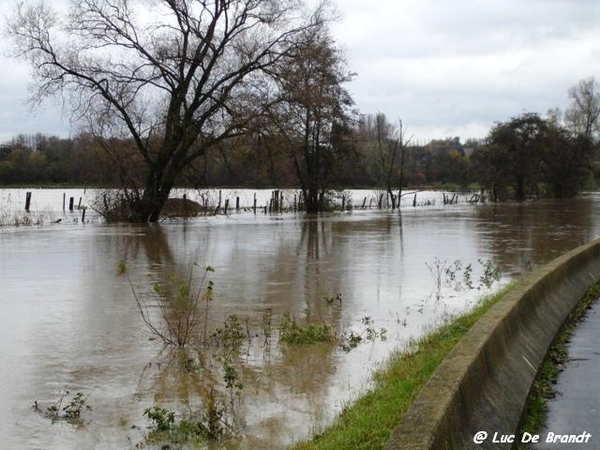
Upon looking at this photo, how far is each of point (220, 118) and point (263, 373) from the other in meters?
30.6

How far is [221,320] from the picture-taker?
10789 mm

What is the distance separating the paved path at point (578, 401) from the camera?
563 cm

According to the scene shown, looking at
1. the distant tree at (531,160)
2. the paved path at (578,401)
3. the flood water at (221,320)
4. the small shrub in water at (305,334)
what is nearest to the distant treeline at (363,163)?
the distant tree at (531,160)

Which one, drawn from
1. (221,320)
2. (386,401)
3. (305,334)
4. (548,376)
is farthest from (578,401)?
(221,320)

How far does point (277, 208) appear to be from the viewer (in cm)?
5288

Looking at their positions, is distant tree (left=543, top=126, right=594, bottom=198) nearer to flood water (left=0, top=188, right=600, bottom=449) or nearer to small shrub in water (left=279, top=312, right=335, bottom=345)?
flood water (left=0, top=188, right=600, bottom=449)

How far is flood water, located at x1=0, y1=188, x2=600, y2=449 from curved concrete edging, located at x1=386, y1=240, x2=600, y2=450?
1.33m

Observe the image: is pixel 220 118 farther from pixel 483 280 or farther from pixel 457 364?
pixel 457 364

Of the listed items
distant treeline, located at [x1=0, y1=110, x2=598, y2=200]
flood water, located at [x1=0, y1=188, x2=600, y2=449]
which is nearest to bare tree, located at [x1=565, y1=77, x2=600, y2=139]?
distant treeline, located at [x1=0, y1=110, x2=598, y2=200]

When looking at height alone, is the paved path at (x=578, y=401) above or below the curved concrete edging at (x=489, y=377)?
below

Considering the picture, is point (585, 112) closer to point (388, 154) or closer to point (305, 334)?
point (388, 154)

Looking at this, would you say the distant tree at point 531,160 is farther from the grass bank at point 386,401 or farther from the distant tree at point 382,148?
the grass bank at point 386,401

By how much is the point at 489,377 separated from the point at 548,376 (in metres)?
1.61

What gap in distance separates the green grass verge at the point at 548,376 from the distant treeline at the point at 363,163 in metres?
28.2
